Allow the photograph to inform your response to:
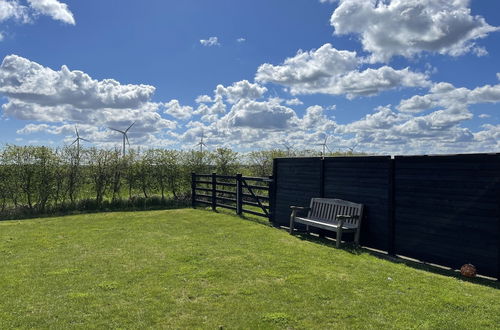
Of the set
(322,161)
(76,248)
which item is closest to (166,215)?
(76,248)

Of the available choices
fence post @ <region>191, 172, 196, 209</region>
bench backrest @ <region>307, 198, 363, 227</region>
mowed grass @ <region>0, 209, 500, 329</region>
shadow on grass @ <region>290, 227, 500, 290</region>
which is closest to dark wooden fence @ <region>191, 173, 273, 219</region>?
fence post @ <region>191, 172, 196, 209</region>

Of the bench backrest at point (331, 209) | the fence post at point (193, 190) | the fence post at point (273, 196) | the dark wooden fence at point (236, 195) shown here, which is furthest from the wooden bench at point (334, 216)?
the fence post at point (193, 190)

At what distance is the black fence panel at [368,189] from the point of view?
24.0 feet

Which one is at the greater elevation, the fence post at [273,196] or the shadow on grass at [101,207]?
the fence post at [273,196]

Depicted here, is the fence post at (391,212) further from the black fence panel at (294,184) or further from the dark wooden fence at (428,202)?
the black fence panel at (294,184)

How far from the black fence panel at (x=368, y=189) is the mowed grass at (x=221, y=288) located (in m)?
0.62

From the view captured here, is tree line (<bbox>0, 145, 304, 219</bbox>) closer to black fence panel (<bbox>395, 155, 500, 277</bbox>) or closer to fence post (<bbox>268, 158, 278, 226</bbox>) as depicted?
fence post (<bbox>268, 158, 278, 226</bbox>)

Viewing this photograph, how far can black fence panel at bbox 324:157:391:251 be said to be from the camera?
24.0ft

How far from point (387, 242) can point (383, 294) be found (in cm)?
265

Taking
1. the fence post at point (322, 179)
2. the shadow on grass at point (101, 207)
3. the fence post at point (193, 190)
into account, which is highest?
the fence post at point (322, 179)

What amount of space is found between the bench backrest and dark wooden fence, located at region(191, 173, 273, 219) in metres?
2.06

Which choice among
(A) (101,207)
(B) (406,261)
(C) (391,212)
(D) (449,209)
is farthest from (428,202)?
(A) (101,207)

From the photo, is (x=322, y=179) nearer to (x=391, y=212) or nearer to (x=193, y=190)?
(x=391, y=212)

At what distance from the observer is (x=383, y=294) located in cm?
472
